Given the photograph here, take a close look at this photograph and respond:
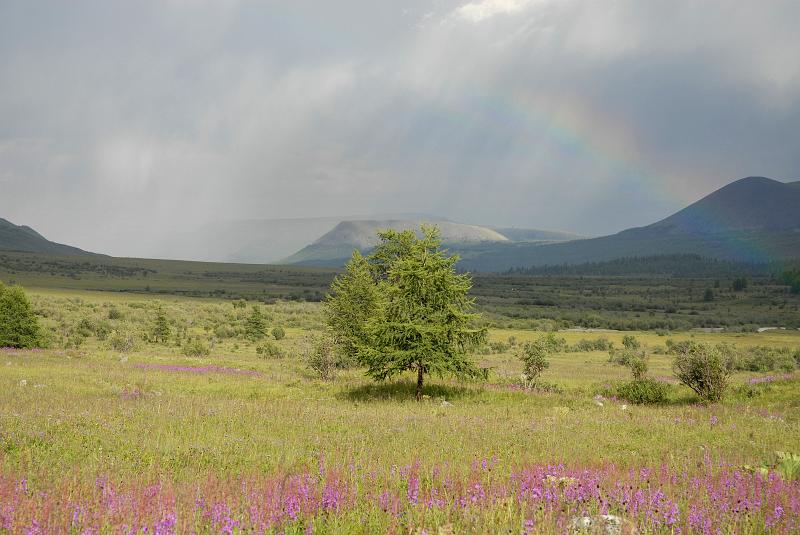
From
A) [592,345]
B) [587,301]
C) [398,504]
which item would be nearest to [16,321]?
[398,504]

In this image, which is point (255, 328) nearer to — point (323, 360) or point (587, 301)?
point (323, 360)

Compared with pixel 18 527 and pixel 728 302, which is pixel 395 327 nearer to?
pixel 18 527

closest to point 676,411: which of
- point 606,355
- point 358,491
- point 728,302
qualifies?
point 358,491

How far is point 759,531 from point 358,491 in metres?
4.44

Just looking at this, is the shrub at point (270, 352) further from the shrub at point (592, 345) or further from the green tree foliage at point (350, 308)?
the shrub at point (592, 345)

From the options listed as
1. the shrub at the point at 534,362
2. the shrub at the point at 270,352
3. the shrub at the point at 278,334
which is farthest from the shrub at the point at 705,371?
the shrub at the point at 278,334

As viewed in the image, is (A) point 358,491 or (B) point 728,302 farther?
(B) point 728,302

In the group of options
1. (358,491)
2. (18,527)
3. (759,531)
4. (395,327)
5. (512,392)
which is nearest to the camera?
(18,527)

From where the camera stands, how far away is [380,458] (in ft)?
29.0

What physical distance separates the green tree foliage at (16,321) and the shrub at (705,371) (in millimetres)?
38479

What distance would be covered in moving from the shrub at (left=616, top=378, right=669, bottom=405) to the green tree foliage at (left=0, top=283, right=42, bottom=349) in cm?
3646

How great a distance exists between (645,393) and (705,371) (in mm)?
2327

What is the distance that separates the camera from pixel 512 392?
2042 centimetres

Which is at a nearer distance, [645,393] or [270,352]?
[645,393]
